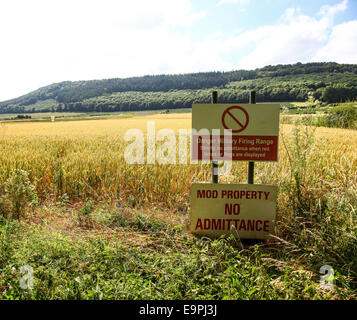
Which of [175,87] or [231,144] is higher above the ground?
[175,87]

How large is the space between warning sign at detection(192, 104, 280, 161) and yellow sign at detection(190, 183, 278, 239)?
0.47m

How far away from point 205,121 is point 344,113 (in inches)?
802

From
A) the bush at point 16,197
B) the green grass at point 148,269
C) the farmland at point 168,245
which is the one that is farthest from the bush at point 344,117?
the bush at point 16,197

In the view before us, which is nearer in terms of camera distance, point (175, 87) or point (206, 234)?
point (206, 234)

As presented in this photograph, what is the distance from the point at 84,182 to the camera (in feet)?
17.5

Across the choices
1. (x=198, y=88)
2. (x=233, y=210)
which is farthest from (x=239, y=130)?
(x=198, y=88)

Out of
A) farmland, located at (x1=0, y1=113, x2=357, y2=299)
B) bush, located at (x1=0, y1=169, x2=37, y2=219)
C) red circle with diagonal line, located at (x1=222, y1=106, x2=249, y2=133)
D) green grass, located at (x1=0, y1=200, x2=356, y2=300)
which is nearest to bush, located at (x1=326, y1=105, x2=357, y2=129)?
farmland, located at (x1=0, y1=113, x2=357, y2=299)

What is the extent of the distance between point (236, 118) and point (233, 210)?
132 cm

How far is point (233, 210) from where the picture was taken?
3.77 m

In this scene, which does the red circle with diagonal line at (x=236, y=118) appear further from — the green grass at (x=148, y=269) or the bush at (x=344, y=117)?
the bush at (x=344, y=117)

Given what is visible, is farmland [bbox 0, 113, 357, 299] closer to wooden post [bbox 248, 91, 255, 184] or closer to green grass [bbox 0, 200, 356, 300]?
green grass [bbox 0, 200, 356, 300]
